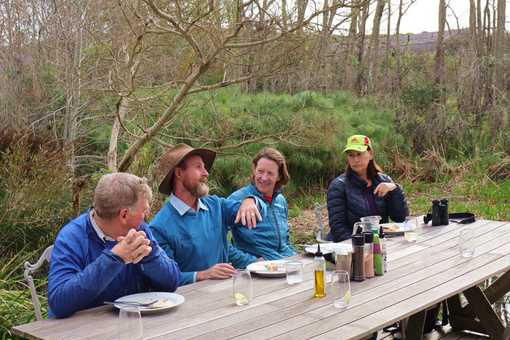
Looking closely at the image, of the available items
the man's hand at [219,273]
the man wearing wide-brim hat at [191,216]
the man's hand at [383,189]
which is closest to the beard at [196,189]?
the man wearing wide-brim hat at [191,216]

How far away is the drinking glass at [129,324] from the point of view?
7.65 ft

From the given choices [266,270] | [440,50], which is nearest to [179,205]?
[266,270]

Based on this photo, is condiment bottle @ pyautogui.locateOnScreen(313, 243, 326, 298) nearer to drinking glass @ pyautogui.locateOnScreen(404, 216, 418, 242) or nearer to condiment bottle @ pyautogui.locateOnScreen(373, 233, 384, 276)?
condiment bottle @ pyautogui.locateOnScreen(373, 233, 384, 276)

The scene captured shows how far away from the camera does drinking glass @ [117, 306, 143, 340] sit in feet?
7.65

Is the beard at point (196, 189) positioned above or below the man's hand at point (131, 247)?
above

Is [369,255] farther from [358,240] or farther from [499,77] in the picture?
[499,77]

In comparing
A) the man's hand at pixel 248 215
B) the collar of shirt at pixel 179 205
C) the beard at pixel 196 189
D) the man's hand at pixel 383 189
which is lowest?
the man's hand at pixel 383 189

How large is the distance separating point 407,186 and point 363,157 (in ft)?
19.0

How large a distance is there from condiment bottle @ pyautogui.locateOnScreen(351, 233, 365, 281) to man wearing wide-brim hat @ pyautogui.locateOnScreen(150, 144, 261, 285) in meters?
0.69

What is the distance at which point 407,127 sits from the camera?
12.1 meters

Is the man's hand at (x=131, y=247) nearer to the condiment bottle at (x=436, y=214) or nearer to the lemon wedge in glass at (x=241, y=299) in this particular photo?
the lemon wedge in glass at (x=241, y=299)

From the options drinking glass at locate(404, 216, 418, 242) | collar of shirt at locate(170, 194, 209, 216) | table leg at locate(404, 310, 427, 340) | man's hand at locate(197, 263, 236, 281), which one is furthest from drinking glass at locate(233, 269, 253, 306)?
drinking glass at locate(404, 216, 418, 242)

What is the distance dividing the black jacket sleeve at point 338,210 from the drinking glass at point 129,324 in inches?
110

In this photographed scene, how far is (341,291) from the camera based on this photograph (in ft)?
9.33
